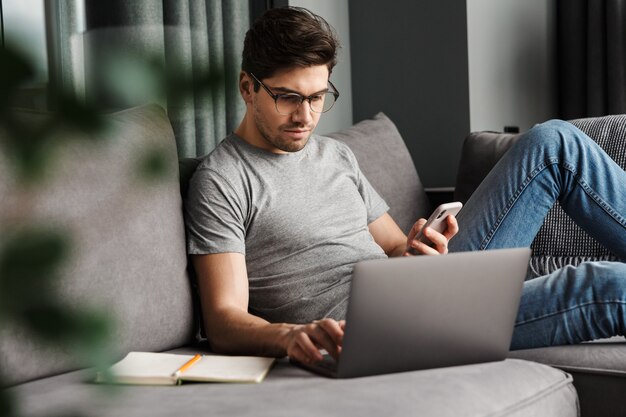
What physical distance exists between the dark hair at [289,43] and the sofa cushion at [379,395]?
64 centimetres

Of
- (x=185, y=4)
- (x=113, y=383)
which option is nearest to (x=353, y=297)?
(x=113, y=383)

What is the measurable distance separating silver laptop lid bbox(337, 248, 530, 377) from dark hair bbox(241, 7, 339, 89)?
655 mm

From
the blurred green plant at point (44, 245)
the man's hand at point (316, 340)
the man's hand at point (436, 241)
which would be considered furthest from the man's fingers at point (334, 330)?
the blurred green plant at point (44, 245)

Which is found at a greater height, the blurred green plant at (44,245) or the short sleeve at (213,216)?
the blurred green plant at (44,245)

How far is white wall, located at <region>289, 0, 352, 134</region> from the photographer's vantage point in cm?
352

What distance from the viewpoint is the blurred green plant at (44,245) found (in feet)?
0.69

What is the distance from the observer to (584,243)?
6.91 feet

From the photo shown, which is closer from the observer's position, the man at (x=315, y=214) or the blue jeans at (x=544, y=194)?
the man at (x=315, y=214)

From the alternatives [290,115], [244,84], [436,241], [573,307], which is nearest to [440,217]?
[436,241]

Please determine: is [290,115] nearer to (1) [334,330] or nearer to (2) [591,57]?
(1) [334,330]

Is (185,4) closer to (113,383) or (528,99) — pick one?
(528,99)

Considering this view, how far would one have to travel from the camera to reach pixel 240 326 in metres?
1.40

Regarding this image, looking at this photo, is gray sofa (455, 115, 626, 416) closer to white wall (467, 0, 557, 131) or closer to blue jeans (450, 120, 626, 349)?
blue jeans (450, 120, 626, 349)

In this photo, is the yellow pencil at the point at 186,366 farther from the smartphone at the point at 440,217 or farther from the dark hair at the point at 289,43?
the dark hair at the point at 289,43
